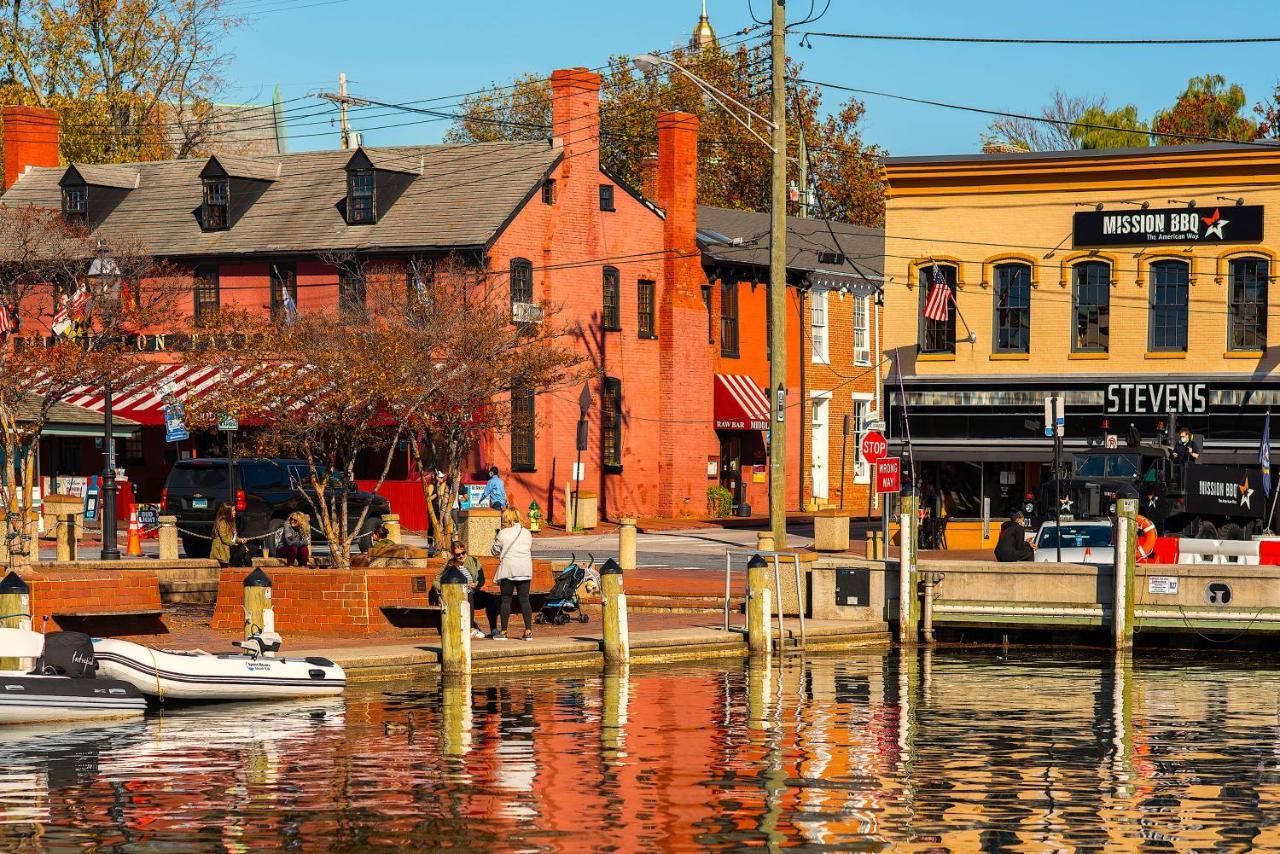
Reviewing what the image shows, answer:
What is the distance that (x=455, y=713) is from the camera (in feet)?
70.3

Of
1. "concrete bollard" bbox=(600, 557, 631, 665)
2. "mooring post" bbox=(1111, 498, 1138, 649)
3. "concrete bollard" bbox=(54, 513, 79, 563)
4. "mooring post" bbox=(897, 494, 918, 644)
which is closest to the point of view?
"concrete bollard" bbox=(600, 557, 631, 665)

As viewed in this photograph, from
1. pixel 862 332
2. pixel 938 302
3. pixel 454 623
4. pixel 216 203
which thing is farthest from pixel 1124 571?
pixel 862 332

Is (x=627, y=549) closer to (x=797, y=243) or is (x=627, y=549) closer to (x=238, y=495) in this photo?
(x=238, y=495)

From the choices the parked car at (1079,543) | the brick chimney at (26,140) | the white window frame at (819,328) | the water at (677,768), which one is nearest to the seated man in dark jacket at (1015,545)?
the parked car at (1079,543)

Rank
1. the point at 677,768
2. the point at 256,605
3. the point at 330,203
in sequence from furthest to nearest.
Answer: the point at 330,203, the point at 256,605, the point at 677,768

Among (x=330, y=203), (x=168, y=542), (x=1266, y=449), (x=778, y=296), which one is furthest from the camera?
(x=330, y=203)

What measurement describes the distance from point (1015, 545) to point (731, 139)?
174ft

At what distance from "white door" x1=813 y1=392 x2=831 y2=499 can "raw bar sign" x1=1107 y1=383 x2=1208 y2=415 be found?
21853 millimetres

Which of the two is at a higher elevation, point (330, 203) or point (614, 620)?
point (330, 203)

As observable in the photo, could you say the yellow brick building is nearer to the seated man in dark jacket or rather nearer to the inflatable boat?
the seated man in dark jacket

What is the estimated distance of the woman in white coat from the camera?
26.3m

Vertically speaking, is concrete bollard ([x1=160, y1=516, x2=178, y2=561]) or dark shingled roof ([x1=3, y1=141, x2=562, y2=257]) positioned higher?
dark shingled roof ([x1=3, y1=141, x2=562, y2=257])

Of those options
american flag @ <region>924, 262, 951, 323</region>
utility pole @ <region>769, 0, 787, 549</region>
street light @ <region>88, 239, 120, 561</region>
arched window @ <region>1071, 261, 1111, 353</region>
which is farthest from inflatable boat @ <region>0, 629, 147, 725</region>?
arched window @ <region>1071, 261, 1111, 353</region>

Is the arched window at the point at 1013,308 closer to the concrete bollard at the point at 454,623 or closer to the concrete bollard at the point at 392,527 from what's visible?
the concrete bollard at the point at 392,527
